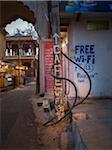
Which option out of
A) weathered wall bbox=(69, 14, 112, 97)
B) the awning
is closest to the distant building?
the awning

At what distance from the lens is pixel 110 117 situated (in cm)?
1009

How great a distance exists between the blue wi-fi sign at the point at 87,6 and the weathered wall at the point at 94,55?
4.57 ft

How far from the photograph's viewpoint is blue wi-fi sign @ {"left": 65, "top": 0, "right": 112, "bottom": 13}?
→ 14.3 meters

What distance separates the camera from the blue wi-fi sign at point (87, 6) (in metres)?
14.3

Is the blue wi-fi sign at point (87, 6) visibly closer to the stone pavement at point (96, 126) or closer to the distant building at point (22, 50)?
the stone pavement at point (96, 126)

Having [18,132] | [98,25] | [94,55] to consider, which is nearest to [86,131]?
[18,132]

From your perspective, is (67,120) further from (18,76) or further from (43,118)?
(18,76)

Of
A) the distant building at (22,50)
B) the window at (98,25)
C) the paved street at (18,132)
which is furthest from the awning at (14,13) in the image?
the distant building at (22,50)

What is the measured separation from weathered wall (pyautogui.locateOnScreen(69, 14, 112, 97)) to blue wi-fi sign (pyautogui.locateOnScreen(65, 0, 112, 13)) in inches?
54.8

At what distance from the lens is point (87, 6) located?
14523mm

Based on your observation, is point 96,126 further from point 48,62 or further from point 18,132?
point 48,62

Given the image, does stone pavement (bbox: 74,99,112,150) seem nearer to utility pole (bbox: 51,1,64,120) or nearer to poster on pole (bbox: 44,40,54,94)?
utility pole (bbox: 51,1,64,120)

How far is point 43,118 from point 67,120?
5.63 feet

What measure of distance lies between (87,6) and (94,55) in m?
2.48
